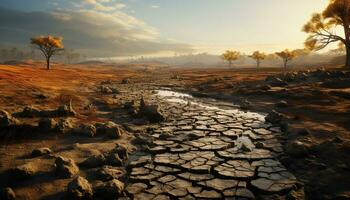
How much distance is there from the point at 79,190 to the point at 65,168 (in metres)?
1.33

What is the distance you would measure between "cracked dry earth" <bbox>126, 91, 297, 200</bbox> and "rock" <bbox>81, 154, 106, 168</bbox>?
0.78m

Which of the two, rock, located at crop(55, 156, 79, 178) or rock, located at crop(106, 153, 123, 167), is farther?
rock, located at crop(106, 153, 123, 167)

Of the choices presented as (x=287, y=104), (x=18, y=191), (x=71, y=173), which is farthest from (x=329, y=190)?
(x=287, y=104)

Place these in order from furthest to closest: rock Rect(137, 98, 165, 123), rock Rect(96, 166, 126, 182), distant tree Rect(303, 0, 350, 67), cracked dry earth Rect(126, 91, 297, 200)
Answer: distant tree Rect(303, 0, 350, 67), rock Rect(137, 98, 165, 123), rock Rect(96, 166, 126, 182), cracked dry earth Rect(126, 91, 297, 200)

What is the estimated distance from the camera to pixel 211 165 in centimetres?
768

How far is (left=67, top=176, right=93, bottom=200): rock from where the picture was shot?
576cm

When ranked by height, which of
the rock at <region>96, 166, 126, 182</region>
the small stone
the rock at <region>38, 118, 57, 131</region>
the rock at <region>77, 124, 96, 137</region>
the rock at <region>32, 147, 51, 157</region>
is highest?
the rock at <region>38, 118, 57, 131</region>

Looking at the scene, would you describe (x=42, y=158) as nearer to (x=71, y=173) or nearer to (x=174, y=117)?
(x=71, y=173)

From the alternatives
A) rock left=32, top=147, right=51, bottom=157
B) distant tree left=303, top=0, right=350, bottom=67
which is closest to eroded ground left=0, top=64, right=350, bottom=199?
rock left=32, top=147, right=51, bottom=157

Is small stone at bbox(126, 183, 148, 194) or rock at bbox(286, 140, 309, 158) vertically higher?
rock at bbox(286, 140, 309, 158)

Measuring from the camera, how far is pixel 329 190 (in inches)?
241

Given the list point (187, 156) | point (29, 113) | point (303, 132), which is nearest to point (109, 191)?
point (187, 156)

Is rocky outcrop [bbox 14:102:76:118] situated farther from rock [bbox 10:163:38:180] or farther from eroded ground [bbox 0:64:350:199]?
rock [bbox 10:163:38:180]

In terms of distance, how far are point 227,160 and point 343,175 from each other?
→ 2755mm
